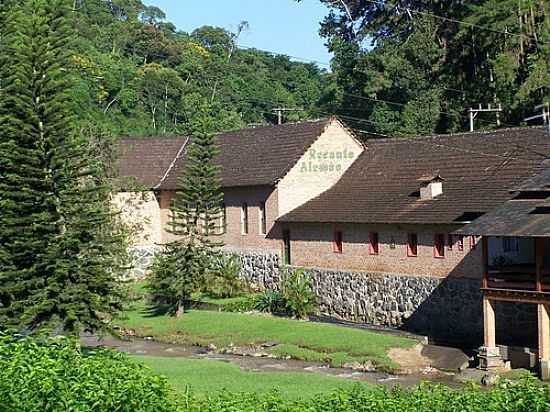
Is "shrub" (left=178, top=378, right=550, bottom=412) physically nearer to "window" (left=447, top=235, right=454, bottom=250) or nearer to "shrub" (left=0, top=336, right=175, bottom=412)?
"shrub" (left=0, top=336, right=175, bottom=412)

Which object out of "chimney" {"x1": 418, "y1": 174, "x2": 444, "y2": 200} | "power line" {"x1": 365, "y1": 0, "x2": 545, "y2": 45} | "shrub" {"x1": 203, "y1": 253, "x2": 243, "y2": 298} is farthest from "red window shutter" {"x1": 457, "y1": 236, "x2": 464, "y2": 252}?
"power line" {"x1": 365, "y1": 0, "x2": 545, "y2": 45}

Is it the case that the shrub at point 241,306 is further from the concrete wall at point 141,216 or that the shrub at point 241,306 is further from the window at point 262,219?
the concrete wall at point 141,216

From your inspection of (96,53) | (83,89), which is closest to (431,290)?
(83,89)

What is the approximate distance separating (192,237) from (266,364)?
8.69 m

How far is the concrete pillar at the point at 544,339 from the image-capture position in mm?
23516

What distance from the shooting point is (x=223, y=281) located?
37.5 meters

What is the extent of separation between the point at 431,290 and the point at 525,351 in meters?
5.43

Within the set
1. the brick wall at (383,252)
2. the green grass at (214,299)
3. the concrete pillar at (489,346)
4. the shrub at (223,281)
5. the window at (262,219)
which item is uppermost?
the window at (262,219)

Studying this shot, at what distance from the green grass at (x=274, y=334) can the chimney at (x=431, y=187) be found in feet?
16.1

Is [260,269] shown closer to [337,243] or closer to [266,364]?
[337,243]

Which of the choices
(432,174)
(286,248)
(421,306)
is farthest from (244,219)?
(421,306)

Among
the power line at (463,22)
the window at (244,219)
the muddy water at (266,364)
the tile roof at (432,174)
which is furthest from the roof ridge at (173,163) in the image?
the power line at (463,22)

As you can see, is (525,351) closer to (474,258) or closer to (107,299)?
(474,258)

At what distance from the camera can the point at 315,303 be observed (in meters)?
34.5
